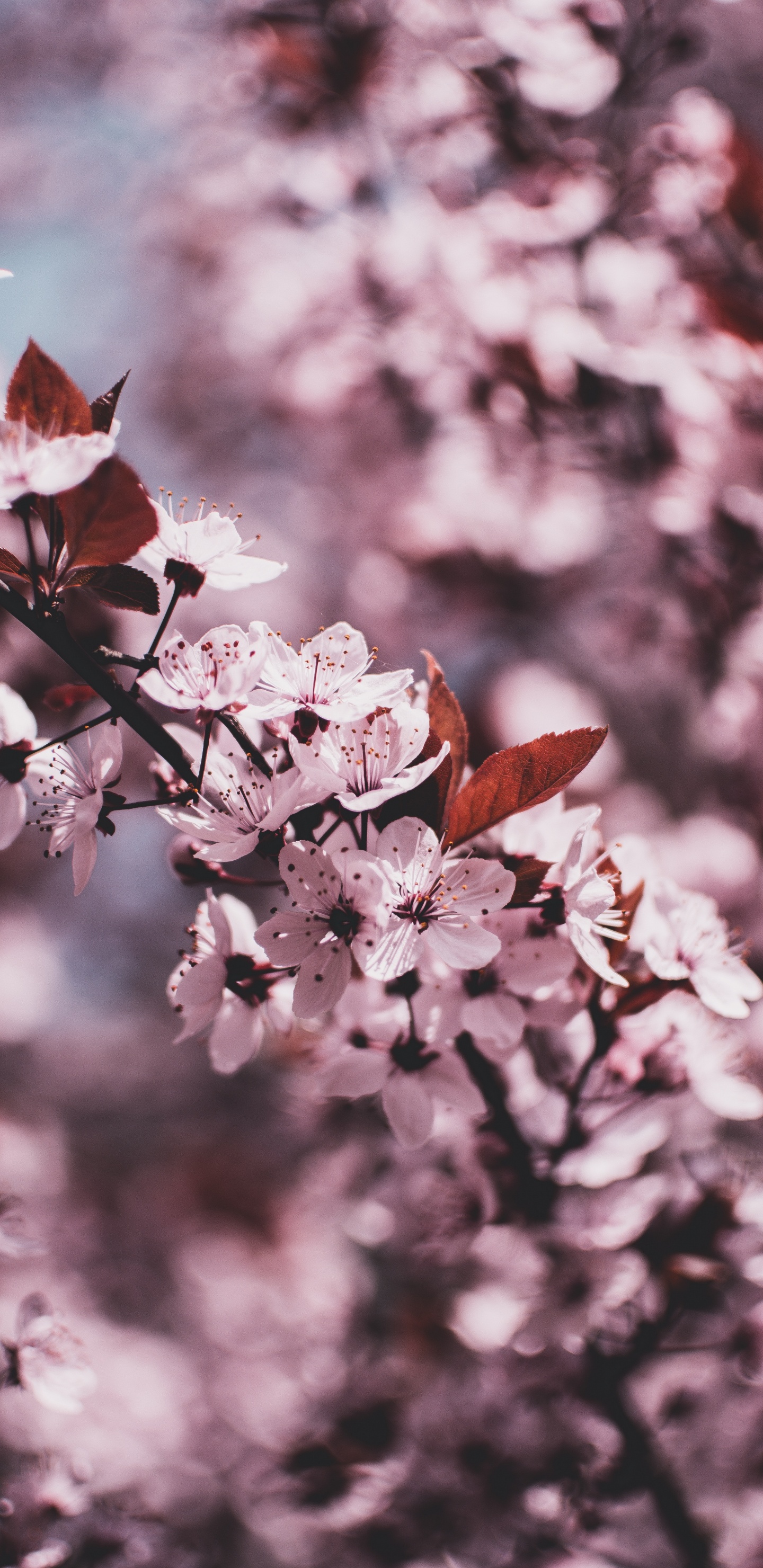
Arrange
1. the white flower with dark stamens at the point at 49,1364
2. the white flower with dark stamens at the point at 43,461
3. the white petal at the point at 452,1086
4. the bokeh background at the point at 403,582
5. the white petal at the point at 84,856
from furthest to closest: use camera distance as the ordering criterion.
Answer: the bokeh background at the point at 403,582
the white flower with dark stamens at the point at 49,1364
the white petal at the point at 452,1086
the white petal at the point at 84,856
the white flower with dark stamens at the point at 43,461

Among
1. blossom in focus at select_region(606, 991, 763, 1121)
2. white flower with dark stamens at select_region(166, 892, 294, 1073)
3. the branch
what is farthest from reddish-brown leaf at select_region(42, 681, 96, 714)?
blossom in focus at select_region(606, 991, 763, 1121)

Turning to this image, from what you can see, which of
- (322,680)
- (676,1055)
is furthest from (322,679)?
(676,1055)

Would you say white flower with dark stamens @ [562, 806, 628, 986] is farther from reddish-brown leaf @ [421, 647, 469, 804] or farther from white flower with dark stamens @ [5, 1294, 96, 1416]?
white flower with dark stamens @ [5, 1294, 96, 1416]

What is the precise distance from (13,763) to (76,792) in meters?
0.07

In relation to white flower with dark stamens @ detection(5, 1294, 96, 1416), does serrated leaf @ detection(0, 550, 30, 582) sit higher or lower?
higher

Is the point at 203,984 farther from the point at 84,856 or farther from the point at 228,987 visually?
the point at 84,856

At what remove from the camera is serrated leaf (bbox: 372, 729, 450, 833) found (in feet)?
2.32

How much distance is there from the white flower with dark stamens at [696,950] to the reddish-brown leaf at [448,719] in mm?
236

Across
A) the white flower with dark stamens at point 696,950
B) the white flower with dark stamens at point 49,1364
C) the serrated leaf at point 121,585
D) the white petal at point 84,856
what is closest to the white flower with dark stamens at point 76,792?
the white petal at point 84,856

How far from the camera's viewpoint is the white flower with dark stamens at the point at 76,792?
0.70m

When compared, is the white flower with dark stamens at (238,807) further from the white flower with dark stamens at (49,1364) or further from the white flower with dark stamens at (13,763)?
the white flower with dark stamens at (49,1364)

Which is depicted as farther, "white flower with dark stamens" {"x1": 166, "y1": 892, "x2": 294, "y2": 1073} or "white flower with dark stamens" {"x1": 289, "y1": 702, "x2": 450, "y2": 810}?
"white flower with dark stamens" {"x1": 166, "y1": 892, "x2": 294, "y2": 1073}

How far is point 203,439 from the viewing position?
420 cm

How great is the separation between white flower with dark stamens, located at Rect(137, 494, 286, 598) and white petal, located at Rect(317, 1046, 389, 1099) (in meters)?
0.45
